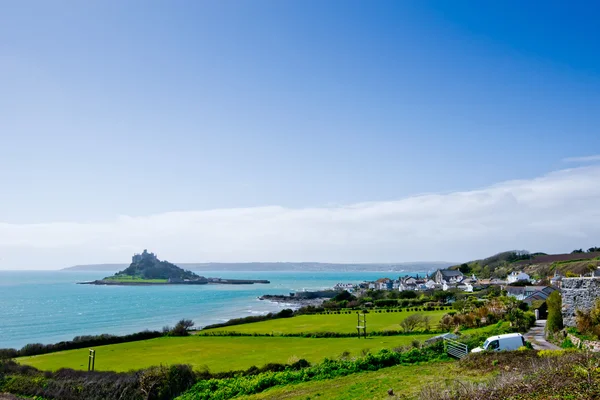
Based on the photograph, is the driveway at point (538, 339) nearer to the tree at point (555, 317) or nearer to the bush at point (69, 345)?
the tree at point (555, 317)

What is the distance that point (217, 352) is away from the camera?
124ft

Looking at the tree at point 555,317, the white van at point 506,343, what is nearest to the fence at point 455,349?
the white van at point 506,343

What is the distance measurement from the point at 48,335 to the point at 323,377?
58.7 meters

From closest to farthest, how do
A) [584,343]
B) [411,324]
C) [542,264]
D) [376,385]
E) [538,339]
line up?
[376,385] < [584,343] < [538,339] < [411,324] < [542,264]

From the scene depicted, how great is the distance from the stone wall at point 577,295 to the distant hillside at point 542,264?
46469 mm

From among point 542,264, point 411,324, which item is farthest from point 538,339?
point 542,264

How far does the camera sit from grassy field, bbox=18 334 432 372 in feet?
105

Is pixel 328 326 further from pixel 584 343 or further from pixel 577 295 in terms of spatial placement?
pixel 584 343

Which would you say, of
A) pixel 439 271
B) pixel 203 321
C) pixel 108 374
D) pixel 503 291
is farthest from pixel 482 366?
pixel 439 271

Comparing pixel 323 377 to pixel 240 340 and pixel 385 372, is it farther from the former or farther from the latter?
pixel 240 340

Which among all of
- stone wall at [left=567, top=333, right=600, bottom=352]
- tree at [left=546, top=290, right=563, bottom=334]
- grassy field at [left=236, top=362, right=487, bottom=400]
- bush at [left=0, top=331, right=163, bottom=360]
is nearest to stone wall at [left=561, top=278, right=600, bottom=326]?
stone wall at [left=567, top=333, right=600, bottom=352]

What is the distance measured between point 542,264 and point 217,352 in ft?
338

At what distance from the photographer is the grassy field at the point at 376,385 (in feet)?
49.0

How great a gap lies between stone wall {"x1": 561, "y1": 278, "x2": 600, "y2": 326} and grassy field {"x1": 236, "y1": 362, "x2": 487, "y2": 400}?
298 inches
